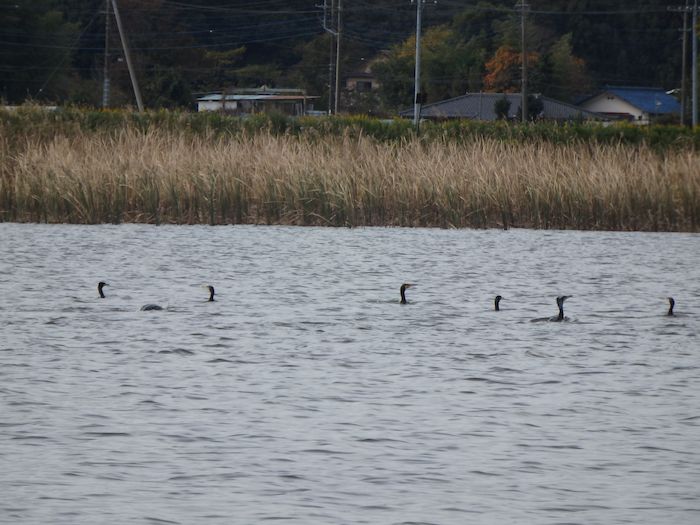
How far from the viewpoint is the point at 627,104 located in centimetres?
8075

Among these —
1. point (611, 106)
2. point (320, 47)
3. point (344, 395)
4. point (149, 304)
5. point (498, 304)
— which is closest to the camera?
point (344, 395)

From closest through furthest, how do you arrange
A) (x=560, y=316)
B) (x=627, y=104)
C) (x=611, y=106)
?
(x=560, y=316), (x=627, y=104), (x=611, y=106)

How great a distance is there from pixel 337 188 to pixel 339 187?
0.19 ft

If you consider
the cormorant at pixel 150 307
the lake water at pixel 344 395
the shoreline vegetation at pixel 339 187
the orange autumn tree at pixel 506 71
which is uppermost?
the orange autumn tree at pixel 506 71

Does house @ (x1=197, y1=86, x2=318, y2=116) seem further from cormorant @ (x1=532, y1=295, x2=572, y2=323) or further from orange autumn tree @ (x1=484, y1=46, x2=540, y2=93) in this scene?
cormorant @ (x1=532, y1=295, x2=572, y2=323)

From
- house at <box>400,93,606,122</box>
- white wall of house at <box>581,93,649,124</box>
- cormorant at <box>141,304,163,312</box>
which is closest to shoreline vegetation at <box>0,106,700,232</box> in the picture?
cormorant at <box>141,304,163,312</box>

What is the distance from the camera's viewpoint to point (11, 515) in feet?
19.0

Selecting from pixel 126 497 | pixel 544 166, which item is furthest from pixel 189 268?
pixel 126 497

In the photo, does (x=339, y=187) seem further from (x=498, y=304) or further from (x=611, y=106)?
(x=611, y=106)

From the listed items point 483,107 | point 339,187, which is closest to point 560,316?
point 339,187

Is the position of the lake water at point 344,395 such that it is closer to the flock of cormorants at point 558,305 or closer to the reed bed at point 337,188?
the flock of cormorants at point 558,305

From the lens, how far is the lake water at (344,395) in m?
6.13

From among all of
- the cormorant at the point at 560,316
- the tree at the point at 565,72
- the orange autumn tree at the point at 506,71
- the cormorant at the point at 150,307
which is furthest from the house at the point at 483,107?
the cormorant at the point at 560,316

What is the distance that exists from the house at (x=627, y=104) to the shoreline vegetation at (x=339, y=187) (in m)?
58.9
